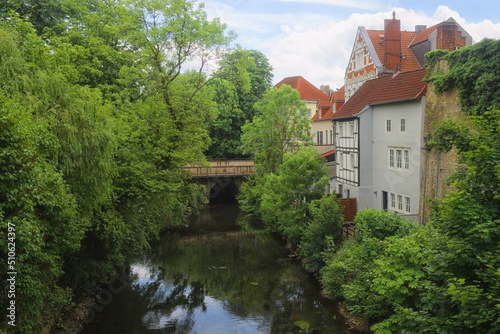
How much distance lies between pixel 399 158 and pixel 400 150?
413 mm

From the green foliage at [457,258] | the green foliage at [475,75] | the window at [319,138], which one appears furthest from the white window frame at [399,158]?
the window at [319,138]

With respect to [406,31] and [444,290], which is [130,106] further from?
[406,31]

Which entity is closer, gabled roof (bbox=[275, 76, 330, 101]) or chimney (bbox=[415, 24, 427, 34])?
chimney (bbox=[415, 24, 427, 34])

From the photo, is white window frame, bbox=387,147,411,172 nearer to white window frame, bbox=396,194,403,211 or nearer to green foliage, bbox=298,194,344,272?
white window frame, bbox=396,194,403,211

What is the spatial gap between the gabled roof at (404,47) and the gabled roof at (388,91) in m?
7.05

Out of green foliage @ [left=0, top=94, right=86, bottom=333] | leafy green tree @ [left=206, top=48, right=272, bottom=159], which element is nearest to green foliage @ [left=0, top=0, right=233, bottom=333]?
green foliage @ [left=0, top=94, right=86, bottom=333]

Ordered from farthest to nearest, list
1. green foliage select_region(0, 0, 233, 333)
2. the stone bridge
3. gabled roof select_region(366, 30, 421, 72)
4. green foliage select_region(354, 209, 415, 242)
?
the stone bridge
gabled roof select_region(366, 30, 421, 72)
green foliage select_region(354, 209, 415, 242)
green foliage select_region(0, 0, 233, 333)

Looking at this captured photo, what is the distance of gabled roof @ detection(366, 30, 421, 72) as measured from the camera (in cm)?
3156

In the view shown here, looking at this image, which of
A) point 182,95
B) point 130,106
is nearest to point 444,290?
point 130,106

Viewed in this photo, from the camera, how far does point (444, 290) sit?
8.08 metres

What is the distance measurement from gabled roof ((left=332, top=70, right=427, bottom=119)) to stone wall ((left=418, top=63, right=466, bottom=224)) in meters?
1.34

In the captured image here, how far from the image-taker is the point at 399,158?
70.3 feet

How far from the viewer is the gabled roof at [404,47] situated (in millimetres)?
31562

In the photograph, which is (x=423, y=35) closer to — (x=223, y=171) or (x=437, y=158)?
(x=437, y=158)
